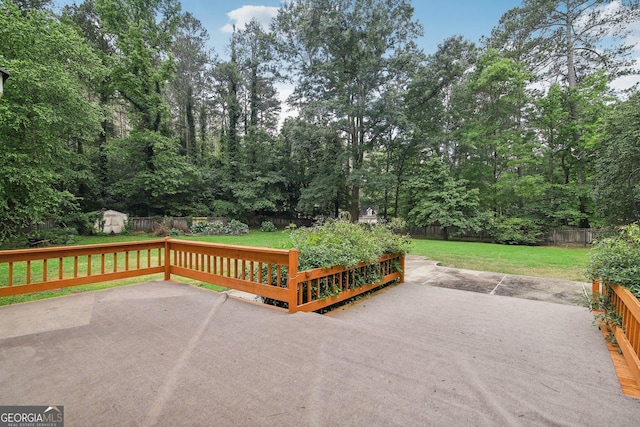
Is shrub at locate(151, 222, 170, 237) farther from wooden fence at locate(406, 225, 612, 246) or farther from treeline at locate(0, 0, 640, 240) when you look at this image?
wooden fence at locate(406, 225, 612, 246)

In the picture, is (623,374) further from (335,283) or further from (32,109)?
(32,109)

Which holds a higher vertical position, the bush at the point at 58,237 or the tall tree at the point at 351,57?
the tall tree at the point at 351,57

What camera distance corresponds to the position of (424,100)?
17422 mm

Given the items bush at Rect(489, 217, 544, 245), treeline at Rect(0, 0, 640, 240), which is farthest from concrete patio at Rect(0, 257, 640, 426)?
bush at Rect(489, 217, 544, 245)

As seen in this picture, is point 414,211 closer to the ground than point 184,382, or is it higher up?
higher up

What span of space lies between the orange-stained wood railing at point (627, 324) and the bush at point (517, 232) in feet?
43.1

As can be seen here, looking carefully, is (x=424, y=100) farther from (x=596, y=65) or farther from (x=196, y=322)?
(x=196, y=322)

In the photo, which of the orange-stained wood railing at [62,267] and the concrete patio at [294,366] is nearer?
the concrete patio at [294,366]

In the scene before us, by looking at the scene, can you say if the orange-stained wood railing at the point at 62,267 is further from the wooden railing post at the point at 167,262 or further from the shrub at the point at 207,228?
the shrub at the point at 207,228

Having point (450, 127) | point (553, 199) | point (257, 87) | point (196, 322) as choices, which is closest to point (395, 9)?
point (450, 127)

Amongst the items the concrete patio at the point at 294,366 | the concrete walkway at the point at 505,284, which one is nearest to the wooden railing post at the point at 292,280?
the concrete patio at the point at 294,366

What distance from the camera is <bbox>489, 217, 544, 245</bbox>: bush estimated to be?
14062 mm

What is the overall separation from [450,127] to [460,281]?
16.4 m

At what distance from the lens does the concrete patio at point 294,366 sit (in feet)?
4.98
